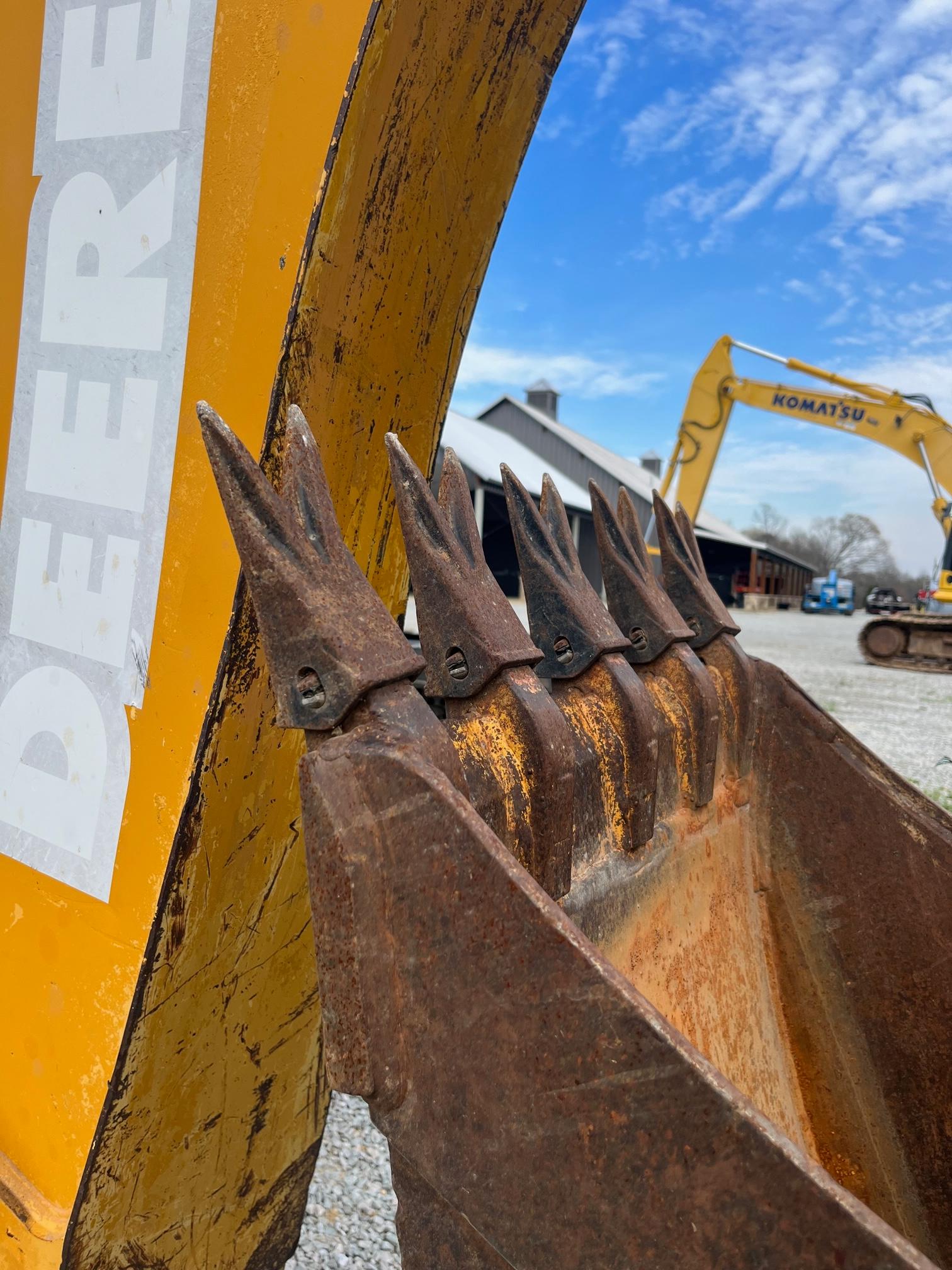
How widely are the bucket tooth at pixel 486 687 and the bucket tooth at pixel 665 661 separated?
431 millimetres

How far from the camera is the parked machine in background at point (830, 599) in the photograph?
3516 cm

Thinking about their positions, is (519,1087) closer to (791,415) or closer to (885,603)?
(791,415)

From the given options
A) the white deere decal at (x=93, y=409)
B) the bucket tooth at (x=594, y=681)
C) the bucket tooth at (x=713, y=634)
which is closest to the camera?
the white deere decal at (x=93, y=409)

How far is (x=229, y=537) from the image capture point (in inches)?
38.1

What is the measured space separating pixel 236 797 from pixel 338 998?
1.47 ft

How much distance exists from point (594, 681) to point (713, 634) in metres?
0.47

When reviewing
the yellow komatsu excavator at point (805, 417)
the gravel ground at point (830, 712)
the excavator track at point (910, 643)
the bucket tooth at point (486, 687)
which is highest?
the yellow komatsu excavator at point (805, 417)

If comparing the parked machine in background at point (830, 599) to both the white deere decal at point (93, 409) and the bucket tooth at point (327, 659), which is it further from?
the bucket tooth at point (327, 659)

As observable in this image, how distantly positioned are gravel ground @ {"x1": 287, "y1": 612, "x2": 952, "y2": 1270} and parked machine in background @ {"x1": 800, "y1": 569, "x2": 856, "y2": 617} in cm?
1390

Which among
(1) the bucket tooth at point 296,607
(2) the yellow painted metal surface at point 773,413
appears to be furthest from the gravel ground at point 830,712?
(2) the yellow painted metal surface at point 773,413

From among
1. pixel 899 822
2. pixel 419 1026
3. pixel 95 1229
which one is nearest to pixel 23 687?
pixel 95 1229

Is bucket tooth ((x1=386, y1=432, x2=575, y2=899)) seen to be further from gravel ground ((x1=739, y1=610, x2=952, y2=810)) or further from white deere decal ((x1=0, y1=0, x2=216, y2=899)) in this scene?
gravel ground ((x1=739, y1=610, x2=952, y2=810))

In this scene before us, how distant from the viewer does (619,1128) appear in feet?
1.85

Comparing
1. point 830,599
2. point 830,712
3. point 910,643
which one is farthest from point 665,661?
point 830,599
